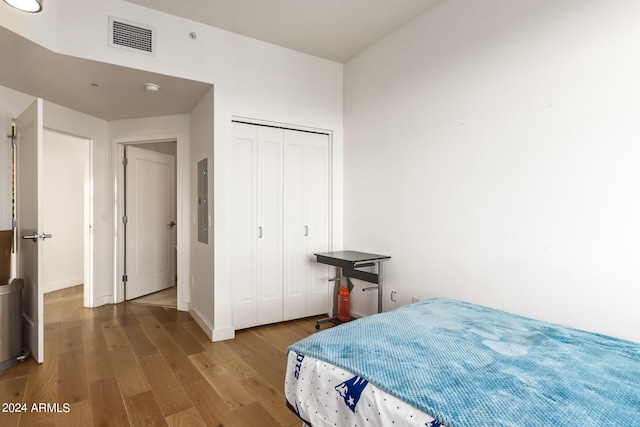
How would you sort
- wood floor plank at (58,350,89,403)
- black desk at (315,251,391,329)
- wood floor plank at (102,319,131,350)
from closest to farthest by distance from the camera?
wood floor plank at (58,350,89,403), wood floor plank at (102,319,131,350), black desk at (315,251,391,329)

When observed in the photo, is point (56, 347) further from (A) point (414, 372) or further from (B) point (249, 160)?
(A) point (414, 372)

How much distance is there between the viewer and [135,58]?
2.82m

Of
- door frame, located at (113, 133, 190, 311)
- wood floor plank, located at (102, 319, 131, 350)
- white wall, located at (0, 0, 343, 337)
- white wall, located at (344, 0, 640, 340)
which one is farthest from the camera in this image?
door frame, located at (113, 133, 190, 311)

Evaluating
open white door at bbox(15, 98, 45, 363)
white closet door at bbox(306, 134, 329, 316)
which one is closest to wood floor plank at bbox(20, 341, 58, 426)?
open white door at bbox(15, 98, 45, 363)

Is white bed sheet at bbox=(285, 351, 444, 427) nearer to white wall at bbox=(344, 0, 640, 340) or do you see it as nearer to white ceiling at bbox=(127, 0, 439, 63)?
white wall at bbox=(344, 0, 640, 340)

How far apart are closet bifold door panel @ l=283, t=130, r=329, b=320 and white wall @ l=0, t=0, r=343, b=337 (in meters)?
0.15

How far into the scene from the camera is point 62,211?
5.06 m

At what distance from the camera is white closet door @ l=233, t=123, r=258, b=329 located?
11.0 ft

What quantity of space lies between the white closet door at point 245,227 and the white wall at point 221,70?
12cm

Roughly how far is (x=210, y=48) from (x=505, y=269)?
10.1 feet

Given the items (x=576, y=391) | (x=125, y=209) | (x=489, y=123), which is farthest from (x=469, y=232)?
(x=125, y=209)

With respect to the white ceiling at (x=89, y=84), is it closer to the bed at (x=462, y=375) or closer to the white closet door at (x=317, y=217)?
the white closet door at (x=317, y=217)

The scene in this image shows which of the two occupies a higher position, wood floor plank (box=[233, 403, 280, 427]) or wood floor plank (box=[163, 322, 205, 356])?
wood floor plank (box=[163, 322, 205, 356])

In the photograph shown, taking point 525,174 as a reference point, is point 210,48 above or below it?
above
